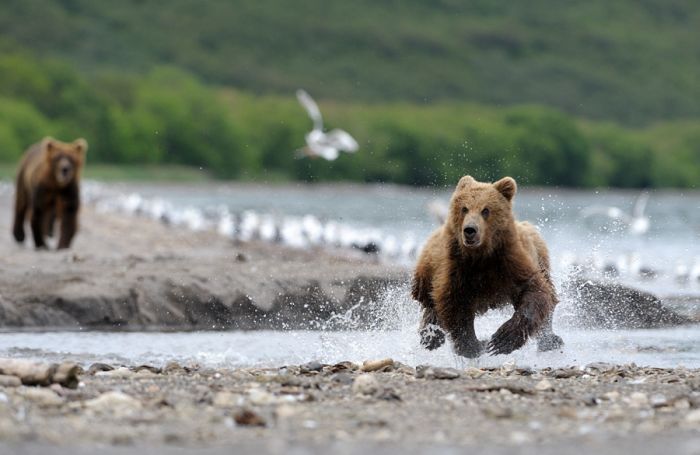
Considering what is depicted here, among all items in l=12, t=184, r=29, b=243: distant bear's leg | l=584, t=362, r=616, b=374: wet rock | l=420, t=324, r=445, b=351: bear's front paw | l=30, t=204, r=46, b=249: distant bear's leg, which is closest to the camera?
l=584, t=362, r=616, b=374: wet rock

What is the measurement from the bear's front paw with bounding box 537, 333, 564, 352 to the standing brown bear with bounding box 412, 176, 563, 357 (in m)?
0.68

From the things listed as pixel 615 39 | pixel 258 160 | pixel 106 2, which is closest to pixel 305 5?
pixel 106 2

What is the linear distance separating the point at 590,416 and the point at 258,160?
296 ft

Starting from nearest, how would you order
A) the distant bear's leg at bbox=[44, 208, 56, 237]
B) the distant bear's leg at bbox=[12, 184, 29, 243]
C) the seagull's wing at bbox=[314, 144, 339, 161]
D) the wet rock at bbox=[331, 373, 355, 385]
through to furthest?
the wet rock at bbox=[331, 373, 355, 385]
the distant bear's leg at bbox=[44, 208, 56, 237]
the distant bear's leg at bbox=[12, 184, 29, 243]
the seagull's wing at bbox=[314, 144, 339, 161]

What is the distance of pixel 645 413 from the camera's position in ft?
18.1

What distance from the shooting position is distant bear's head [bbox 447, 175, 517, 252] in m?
7.40

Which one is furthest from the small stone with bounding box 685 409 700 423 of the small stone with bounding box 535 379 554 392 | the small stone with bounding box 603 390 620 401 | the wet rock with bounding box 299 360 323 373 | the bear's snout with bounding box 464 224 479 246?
the wet rock with bounding box 299 360 323 373

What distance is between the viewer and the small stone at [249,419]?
5.13m

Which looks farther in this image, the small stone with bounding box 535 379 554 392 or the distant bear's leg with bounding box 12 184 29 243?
the distant bear's leg with bounding box 12 184 29 243

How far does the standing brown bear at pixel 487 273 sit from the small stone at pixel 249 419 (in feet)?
7.92

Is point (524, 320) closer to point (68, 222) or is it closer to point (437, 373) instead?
point (437, 373)

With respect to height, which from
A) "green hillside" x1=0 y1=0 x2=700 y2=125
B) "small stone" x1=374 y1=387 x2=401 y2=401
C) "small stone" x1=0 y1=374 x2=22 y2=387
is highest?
"green hillside" x1=0 y1=0 x2=700 y2=125

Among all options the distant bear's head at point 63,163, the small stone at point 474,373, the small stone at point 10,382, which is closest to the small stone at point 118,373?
the small stone at point 10,382

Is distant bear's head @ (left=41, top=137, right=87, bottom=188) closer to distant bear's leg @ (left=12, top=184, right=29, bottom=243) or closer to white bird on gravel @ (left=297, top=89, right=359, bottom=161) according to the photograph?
distant bear's leg @ (left=12, top=184, right=29, bottom=243)
